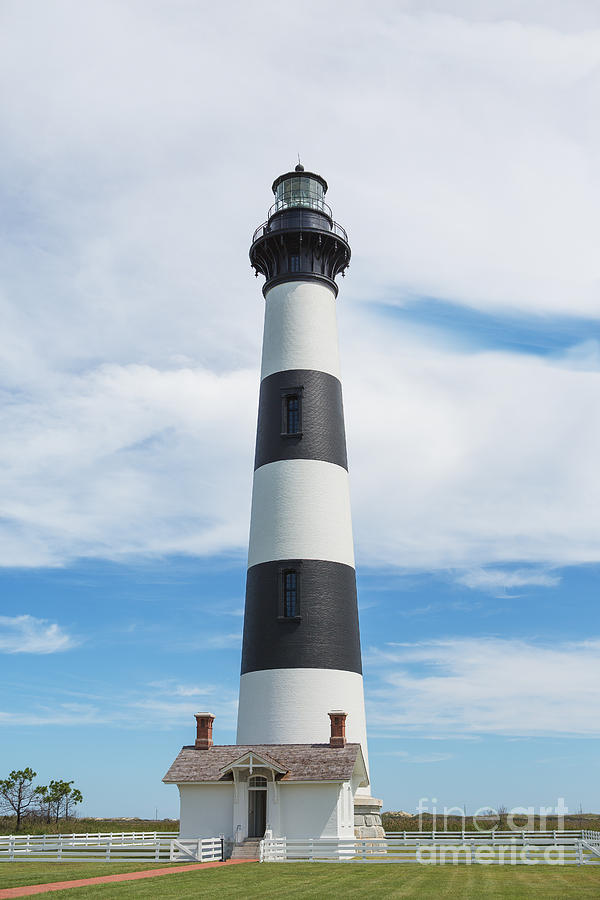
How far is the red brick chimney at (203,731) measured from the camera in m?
28.6

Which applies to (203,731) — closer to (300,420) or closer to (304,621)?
(304,621)

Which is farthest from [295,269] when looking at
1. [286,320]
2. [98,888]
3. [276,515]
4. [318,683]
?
[98,888]

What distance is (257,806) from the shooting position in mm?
27891

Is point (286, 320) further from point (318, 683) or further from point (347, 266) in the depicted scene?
point (318, 683)

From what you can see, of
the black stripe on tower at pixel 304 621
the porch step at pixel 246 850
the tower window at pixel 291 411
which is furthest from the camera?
the tower window at pixel 291 411

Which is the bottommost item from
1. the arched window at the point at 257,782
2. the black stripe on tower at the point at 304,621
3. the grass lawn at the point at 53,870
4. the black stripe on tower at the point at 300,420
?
the grass lawn at the point at 53,870

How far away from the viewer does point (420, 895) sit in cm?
1639

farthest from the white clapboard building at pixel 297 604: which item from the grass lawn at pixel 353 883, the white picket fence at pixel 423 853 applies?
the grass lawn at pixel 353 883

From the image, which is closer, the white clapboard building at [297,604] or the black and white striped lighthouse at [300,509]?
→ the white clapboard building at [297,604]

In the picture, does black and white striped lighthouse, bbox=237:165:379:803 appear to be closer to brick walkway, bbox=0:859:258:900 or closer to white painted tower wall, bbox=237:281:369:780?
white painted tower wall, bbox=237:281:369:780

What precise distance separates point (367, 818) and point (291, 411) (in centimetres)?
1395

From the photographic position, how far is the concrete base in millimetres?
28125

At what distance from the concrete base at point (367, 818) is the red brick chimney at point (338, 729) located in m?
3.33

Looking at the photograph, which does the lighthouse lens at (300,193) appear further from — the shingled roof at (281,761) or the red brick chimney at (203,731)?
the shingled roof at (281,761)
